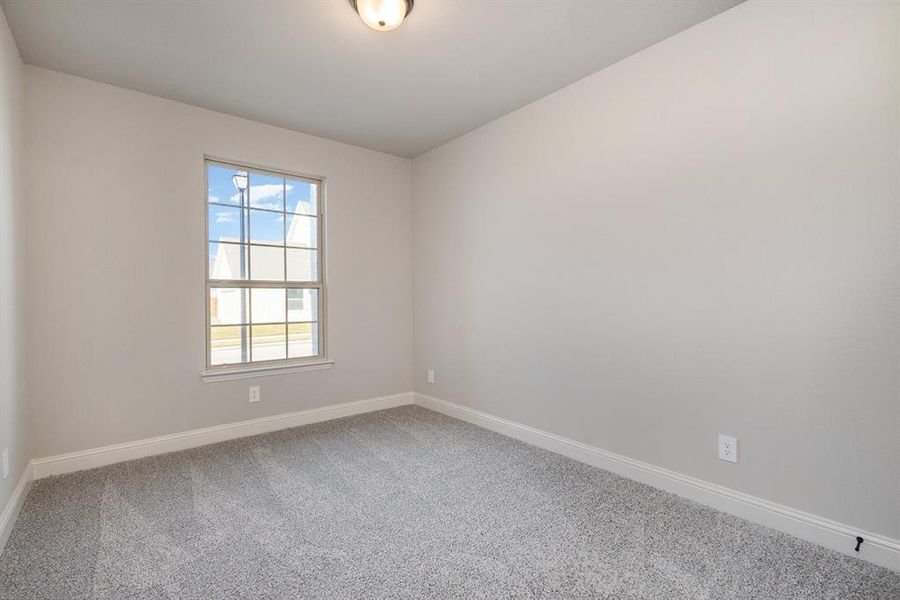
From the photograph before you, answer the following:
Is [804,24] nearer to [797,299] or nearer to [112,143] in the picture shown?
[797,299]

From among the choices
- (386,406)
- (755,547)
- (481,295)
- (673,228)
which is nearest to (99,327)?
(386,406)

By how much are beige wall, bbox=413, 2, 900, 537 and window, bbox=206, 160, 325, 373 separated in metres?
1.75

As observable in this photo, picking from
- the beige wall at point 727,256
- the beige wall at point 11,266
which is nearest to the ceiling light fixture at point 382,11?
the beige wall at point 727,256

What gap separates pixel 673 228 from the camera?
229 cm

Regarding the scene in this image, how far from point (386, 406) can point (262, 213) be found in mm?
2073

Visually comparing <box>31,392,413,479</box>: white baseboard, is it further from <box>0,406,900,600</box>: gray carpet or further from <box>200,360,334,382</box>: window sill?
<box>200,360,334,382</box>: window sill

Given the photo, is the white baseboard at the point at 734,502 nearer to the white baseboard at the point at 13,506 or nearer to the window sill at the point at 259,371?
the window sill at the point at 259,371

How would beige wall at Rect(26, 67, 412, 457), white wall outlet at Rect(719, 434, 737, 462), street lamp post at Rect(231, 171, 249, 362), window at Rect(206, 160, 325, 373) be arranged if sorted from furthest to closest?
street lamp post at Rect(231, 171, 249, 362) → window at Rect(206, 160, 325, 373) → beige wall at Rect(26, 67, 412, 457) → white wall outlet at Rect(719, 434, 737, 462)

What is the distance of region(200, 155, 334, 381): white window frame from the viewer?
3.14 metres

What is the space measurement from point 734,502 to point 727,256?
1.22 metres

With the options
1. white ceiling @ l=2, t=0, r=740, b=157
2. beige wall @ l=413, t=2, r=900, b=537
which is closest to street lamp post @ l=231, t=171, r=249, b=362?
white ceiling @ l=2, t=0, r=740, b=157

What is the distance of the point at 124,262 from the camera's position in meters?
2.78

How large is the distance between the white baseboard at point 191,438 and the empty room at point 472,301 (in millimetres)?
20

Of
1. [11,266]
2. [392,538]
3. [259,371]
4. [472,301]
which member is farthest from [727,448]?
[11,266]
